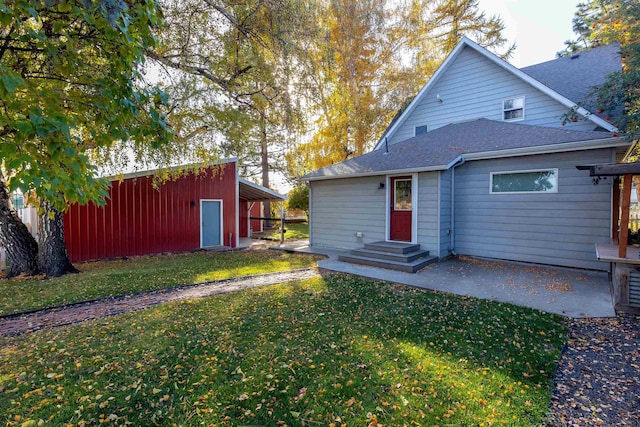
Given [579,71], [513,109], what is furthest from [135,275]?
[579,71]

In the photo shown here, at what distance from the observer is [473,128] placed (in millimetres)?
9570

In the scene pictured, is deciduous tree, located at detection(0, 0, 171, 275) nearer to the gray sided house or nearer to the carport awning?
the gray sided house

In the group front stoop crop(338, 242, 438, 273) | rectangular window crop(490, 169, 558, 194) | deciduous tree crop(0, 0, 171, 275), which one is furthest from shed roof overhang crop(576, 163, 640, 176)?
deciduous tree crop(0, 0, 171, 275)

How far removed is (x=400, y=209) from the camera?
8828 millimetres

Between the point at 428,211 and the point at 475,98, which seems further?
the point at 475,98

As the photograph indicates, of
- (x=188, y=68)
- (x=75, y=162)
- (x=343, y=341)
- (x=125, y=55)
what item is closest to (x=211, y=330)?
(x=343, y=341)

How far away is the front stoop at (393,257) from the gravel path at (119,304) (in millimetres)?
1522

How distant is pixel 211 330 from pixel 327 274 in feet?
11.9

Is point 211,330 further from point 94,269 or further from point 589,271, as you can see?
point 589,271

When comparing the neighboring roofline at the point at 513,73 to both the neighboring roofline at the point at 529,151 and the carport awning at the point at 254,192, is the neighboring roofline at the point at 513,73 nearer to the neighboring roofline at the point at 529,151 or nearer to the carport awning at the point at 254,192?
the neighboring roofline at the point at 529,151

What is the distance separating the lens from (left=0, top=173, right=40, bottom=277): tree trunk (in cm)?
704

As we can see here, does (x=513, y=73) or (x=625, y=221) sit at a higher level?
(x=513, y=73)

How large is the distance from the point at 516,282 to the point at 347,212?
5.25 m

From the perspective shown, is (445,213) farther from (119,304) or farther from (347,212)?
(119,304)
